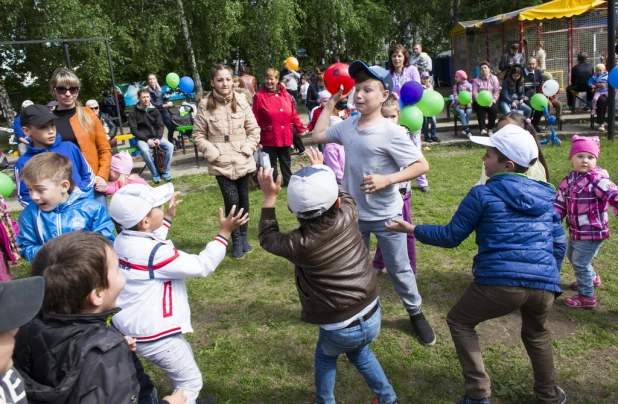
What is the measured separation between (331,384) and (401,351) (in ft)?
2.90

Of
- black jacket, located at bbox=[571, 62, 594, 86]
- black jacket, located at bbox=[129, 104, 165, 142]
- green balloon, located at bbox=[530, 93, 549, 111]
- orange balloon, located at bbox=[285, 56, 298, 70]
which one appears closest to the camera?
black jacket, located at bbox=[129, 104, 165, 142]

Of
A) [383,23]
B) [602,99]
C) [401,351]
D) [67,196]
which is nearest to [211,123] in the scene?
[67,196]

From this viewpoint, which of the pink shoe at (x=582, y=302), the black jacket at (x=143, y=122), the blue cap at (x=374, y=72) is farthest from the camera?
the black jacket at (x=143, y=122)

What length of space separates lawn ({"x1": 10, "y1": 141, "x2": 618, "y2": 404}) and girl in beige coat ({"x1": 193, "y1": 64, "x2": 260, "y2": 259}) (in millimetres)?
930

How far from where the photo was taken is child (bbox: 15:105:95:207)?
361 centimetres

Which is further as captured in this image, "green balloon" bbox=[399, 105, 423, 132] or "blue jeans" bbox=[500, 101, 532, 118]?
"blue jeans" bbox=[500, 101, 532, 118]

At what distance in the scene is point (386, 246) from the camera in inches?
135

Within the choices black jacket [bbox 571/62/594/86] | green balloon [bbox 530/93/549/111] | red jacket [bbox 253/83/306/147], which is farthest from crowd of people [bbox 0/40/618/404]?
black jacket [bbox 571/62/594/86]

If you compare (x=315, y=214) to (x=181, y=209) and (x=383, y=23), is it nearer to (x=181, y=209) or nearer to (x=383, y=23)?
(x=181, y=209)

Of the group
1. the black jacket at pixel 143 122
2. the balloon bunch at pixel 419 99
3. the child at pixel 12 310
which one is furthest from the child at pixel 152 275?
the black jacket at pixel 143 122

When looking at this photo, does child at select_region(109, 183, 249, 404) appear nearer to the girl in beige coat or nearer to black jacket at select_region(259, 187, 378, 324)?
black jacket at select_region(259, 187, 378, 324)

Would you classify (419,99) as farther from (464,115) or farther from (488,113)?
(488,113)

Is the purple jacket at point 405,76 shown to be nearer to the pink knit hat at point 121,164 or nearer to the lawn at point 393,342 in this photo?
the lawn at point 393,342

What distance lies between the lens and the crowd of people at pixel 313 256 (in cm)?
165
